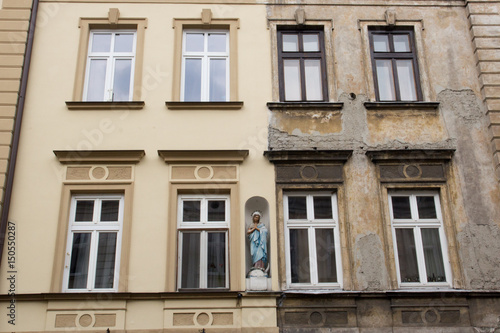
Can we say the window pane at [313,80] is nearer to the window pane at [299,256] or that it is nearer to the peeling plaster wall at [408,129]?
the peeling plaster wall at [408,129]

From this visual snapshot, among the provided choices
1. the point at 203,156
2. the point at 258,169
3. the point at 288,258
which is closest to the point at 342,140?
the point at 258,169

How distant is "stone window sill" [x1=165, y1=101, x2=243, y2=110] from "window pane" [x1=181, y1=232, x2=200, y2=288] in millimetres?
2250

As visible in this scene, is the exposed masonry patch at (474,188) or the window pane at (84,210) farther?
the window pane at (84,210)

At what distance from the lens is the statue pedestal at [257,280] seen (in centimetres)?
827

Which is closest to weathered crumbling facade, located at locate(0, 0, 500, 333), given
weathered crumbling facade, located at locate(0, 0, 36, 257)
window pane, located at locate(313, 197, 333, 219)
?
window pane, located at locate(313, 197, 333, 219)

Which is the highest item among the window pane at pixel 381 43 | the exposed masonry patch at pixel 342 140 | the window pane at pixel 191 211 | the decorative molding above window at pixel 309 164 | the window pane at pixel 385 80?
the window pane at pixel 381 43

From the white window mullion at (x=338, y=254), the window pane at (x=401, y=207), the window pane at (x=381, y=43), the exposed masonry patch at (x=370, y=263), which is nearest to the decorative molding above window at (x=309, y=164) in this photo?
the white window mullion at (x=338, y=254)

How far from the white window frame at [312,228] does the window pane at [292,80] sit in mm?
1930

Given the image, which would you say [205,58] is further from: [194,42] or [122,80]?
[122,80]

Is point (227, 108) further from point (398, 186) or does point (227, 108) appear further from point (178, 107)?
point (398, 186)

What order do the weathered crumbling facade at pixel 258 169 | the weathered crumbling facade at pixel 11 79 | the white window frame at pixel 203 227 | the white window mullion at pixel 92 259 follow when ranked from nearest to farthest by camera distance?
the weathered crumbling facade at pixel 258 169, the white window mullion at pixel 92 259, the white window frame at pixel 203 227, the weathered crumbling facade at pixel 11 79

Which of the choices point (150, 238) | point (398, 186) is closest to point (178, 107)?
point (150, 238)

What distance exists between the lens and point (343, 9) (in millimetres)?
10375

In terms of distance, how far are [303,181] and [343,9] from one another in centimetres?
368
